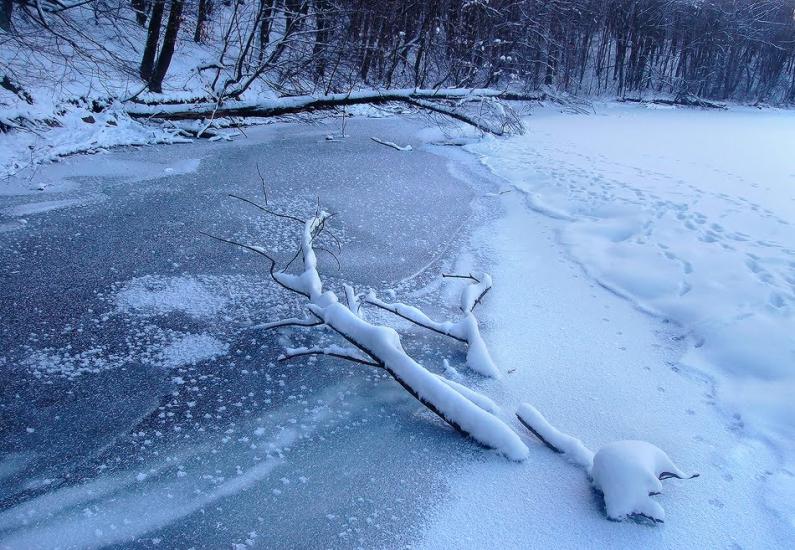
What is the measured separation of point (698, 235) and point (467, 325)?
11.2 feet

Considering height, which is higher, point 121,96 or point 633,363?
point 121,96

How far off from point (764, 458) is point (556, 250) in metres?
2.90

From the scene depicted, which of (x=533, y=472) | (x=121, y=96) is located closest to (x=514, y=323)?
(x=533, y=472)

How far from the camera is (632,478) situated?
2408mm

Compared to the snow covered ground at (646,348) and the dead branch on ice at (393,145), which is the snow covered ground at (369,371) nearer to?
the snow covered ground at (646,348)

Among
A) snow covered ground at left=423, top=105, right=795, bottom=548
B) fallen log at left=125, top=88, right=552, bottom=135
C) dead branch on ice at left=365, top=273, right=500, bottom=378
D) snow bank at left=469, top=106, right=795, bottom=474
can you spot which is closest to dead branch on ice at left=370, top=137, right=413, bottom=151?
snow bank at left=469, top=106, right=795, bottom=474

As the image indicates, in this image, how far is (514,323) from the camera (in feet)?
13.3

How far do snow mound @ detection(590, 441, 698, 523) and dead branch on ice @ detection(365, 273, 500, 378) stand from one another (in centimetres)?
96

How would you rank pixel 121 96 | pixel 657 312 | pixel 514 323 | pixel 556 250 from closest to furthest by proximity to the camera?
pixel 514 323 < pixel 657 312 < pixel 556 250 < pixel 121 96

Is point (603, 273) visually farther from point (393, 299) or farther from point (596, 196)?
point (596, 196)

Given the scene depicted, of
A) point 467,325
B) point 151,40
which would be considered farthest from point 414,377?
point 151,40

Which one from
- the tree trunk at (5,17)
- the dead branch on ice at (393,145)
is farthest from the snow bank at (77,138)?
the dead branch on ice at (393,145)

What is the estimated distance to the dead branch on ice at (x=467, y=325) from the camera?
3412 mm

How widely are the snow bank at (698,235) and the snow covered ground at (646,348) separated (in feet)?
0.06
